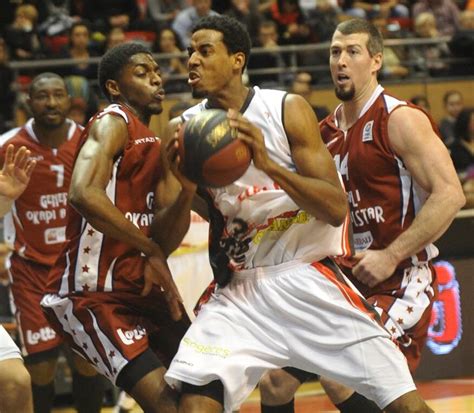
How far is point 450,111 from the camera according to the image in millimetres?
12016

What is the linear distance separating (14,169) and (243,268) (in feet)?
4.43

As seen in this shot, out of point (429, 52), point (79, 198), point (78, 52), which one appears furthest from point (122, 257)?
point (429, 52)

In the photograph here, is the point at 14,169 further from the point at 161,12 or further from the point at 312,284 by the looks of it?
the point at 161,12

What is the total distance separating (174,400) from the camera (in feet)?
16.5

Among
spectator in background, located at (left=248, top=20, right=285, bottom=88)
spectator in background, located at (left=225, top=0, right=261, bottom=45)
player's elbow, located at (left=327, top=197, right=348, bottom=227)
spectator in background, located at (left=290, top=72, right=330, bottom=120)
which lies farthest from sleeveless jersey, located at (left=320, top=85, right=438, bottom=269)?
spectator in background, located at (left=225, top=0, right=261, bottom=45)

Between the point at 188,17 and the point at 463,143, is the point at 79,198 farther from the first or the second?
the point at 188,17

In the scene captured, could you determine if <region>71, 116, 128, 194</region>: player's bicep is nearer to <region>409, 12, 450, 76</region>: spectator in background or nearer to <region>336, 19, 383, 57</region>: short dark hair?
<region>336, 19, 383, 57</region>: short dark hair

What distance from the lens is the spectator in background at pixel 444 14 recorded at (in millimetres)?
14391

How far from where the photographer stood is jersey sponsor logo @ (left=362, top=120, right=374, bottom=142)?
5664 mm

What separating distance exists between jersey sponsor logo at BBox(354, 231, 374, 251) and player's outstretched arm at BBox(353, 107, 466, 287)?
0.62 ft

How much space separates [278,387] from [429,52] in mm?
8777

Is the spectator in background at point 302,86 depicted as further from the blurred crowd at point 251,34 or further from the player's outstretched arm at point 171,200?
the player's outstretched arm at point 171,200

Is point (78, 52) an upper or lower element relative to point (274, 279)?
upper

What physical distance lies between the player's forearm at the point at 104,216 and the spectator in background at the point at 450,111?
7.00 m
